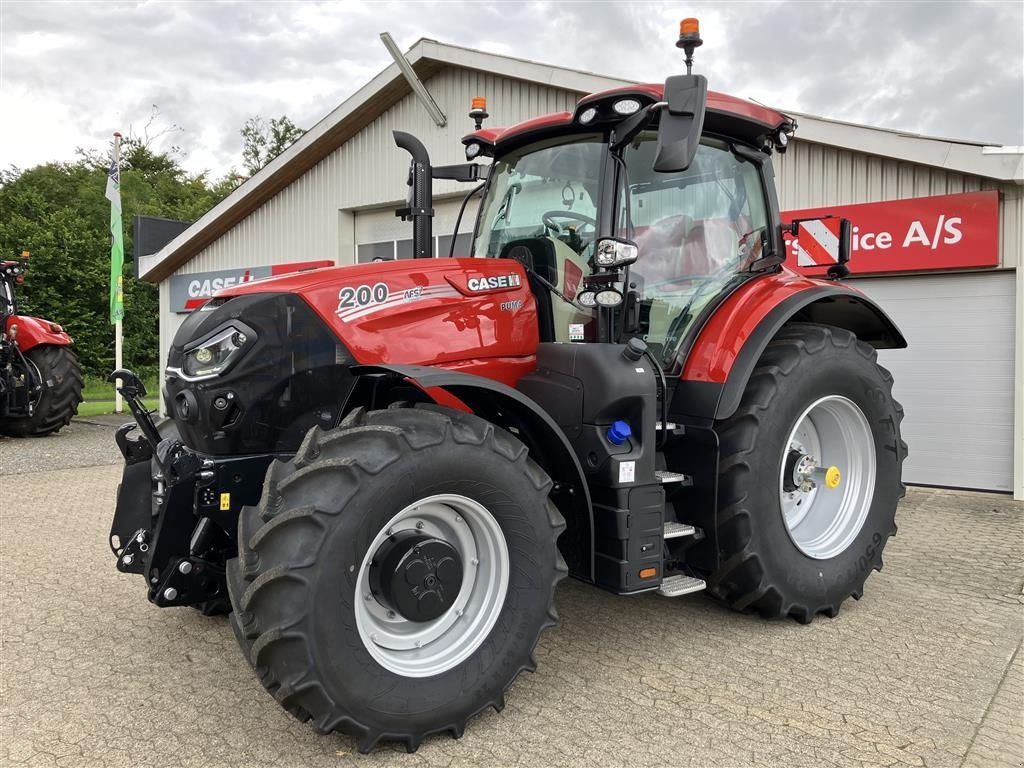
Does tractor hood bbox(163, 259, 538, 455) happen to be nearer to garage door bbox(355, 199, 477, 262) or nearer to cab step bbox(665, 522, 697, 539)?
cab step bbox(665, 522, 697, 539)

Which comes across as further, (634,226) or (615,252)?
(634,226)

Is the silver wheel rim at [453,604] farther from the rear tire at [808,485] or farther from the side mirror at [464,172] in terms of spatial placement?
the side mirror at [464,172]

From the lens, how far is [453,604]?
2812 millimetres

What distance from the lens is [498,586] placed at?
288 cm

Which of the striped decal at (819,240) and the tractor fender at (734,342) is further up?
the striped decal at (819,240)

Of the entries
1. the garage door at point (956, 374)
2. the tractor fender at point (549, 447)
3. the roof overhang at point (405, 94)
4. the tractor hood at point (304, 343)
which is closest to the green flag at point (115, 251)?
the roof overhang at point (405, 94)

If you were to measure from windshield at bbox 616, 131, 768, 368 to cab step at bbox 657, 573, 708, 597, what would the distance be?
0.94 m

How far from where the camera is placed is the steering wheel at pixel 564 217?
11.3 feet

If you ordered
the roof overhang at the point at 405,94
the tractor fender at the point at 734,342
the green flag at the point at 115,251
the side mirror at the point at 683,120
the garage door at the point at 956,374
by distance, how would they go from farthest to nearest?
the green flag at the point at 115,251, the garage door at the point at 956,374, the roof overhang at the point at 405,94, the tractor fender at the point at 734,342, the side mirror at the point at 683,120

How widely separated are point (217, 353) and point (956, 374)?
21.4ft

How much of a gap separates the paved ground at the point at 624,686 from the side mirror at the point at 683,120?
A: 1.96 m

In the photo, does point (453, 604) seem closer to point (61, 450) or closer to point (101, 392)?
point (61, 450)

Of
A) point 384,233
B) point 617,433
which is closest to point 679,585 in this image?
point 617,433

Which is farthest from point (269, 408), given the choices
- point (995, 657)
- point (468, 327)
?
point (995, 657)
